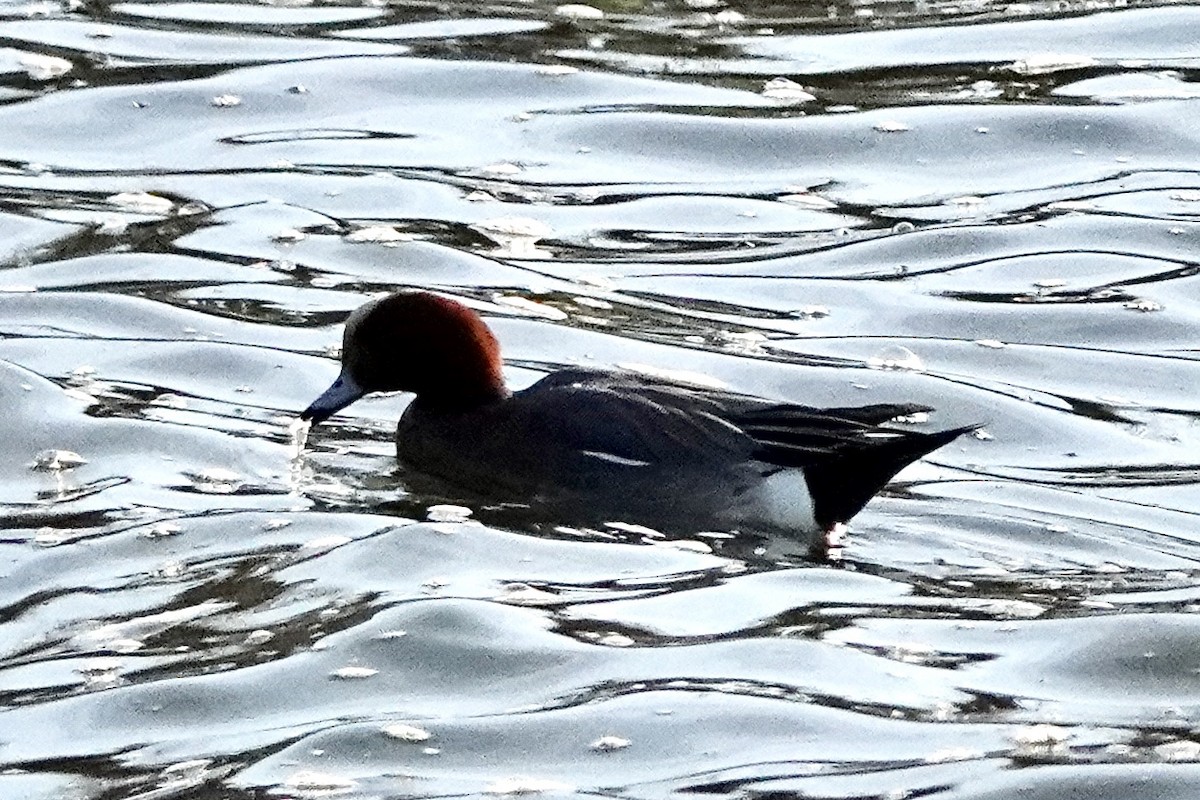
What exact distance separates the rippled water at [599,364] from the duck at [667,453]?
0.17 metres

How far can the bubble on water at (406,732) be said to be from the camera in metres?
5.45

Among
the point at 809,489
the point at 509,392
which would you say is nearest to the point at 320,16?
the point at 509,392

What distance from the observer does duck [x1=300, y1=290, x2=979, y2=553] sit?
7801 millimetres

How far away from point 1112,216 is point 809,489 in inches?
150

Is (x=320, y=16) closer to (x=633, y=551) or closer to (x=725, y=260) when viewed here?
(x=725, y=260)

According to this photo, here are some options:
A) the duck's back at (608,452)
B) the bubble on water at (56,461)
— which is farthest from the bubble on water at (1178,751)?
the bubble on water at (56,461)

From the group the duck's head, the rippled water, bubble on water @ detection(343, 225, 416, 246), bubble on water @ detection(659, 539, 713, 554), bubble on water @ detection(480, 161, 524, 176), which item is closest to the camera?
the rippled water

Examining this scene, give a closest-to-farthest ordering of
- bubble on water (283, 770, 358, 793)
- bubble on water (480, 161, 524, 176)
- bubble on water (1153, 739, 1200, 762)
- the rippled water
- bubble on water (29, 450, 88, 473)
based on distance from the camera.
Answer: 1. bubble on water (283, 770, 358, 793)
2. bubble on water (1153, 739, 1200, 762)
3. the rippled water
4. bubble on water (29, 450, 88, 473)
5. bubble on water (480, 161, 524, 176)

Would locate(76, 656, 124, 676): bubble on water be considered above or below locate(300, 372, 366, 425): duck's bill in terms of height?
below

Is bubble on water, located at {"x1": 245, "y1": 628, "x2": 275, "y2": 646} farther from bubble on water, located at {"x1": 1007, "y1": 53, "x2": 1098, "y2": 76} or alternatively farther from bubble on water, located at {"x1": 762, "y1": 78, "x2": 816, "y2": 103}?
bubble on water, located at {"x1": 1007, "y1": 53, "x2": 1098, "y2": 76}

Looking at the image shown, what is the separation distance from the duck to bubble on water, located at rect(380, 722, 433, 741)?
7.40 feet

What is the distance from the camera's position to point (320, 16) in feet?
44.1

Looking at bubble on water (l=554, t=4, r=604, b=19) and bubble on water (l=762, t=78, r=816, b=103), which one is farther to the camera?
bubble on water (l=554, t=4, r=604, b=19)

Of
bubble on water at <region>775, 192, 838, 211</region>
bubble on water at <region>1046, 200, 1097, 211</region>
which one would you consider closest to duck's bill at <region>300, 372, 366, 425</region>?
bubble on water at <region>775, 192, 838, 211</region>
